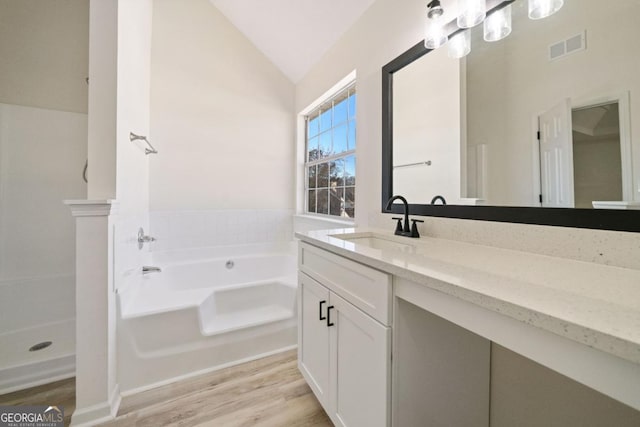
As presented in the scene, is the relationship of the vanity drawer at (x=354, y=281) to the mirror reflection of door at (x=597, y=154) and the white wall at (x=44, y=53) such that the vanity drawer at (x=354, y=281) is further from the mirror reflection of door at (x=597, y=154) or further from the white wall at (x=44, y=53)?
the white wall at (x=44, y=53)

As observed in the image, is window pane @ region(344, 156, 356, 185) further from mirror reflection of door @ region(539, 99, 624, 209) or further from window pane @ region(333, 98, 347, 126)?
mirror reflection of door @ region(539, 99, 624, 209)

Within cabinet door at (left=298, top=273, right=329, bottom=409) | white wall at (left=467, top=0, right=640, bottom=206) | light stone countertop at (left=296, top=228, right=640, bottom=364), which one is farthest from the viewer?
cabinet door at (left=298, top=273, right=329, bottom=409)

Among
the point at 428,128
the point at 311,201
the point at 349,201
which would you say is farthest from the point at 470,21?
the point at 311,201

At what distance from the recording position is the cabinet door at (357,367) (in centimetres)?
79

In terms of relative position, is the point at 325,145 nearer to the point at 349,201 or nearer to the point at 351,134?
the point at 351,134

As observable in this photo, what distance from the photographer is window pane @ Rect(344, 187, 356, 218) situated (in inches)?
88.3

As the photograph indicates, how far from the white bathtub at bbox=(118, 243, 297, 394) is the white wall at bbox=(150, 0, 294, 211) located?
769 mm

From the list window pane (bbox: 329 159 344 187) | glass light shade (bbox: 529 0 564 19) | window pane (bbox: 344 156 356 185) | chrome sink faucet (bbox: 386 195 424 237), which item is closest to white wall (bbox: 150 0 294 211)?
window pane (bbox: 329 159 344 187)

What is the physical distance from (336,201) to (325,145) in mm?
667

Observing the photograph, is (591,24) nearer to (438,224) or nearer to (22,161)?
(438,224)

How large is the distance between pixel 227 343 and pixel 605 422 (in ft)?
5.92

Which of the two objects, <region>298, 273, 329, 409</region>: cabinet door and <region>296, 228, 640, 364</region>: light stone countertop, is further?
<region>298, 273, 329, 409</region>: cabinet door

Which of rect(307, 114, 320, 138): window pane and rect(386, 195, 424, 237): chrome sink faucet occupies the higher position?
rect(307, 114, 320, 138): window pane

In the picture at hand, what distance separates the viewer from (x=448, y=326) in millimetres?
854
